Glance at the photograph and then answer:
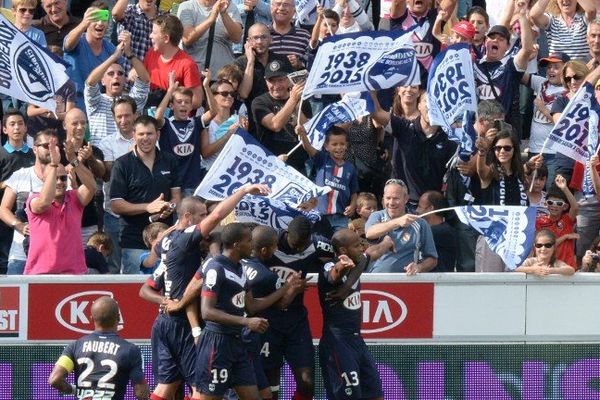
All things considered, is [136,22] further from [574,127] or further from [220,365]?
[220,365]

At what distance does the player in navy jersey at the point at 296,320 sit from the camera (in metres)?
13.7

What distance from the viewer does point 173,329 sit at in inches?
528

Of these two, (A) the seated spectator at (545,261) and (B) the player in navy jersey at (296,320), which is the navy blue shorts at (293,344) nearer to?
(B) the player in navy jersey at (296,320)

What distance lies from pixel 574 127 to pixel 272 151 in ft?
10.6

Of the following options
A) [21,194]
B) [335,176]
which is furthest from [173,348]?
[335,176]

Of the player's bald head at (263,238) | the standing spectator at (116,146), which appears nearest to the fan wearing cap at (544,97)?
the standing spectator at (116,146)

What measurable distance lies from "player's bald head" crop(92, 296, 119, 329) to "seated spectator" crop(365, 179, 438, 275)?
3.20 metres

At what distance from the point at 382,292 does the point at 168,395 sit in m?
2.15

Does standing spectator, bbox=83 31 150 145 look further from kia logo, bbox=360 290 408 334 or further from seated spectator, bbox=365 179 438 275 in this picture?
kia logo, bbox=360 290 408 334

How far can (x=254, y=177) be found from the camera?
14305 mm

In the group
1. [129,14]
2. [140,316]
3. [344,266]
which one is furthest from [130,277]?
[129,14]

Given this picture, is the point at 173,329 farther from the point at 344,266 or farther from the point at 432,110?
the point at 432,110

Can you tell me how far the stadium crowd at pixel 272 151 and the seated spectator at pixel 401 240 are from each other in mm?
15

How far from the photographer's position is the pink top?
47.3 feet
